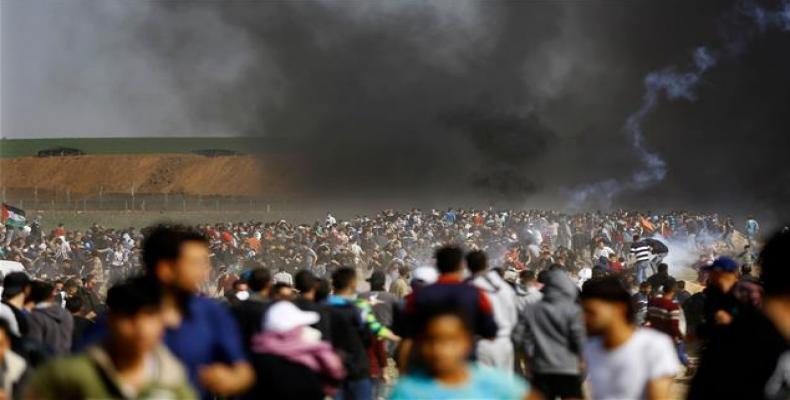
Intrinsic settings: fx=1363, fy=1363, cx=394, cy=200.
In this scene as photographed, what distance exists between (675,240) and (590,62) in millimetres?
24514

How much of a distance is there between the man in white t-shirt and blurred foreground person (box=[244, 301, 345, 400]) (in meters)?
1.16

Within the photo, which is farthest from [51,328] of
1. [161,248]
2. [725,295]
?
[725,295]

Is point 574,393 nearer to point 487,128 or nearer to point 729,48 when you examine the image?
point 729,48

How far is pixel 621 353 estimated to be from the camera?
5.43 meters

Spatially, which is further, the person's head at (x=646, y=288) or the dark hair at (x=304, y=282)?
the person's head at (x=646, y=288)

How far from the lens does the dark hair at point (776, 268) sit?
4.30m

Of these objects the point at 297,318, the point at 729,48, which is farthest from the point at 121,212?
the point at 297,318

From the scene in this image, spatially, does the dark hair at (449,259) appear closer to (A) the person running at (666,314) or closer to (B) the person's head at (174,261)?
(B) the person's head at (174,261)

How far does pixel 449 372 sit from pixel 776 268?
3.57 ft

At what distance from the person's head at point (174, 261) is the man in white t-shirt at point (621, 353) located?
5.31 feet

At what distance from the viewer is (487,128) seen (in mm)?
56781

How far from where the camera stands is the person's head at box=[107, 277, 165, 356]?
4090 millimetres

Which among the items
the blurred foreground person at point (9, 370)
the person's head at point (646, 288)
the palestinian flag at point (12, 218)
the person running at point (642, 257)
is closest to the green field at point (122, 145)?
the palestinian flag at point (12, 218)

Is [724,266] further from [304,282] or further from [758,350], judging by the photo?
[758,350]
